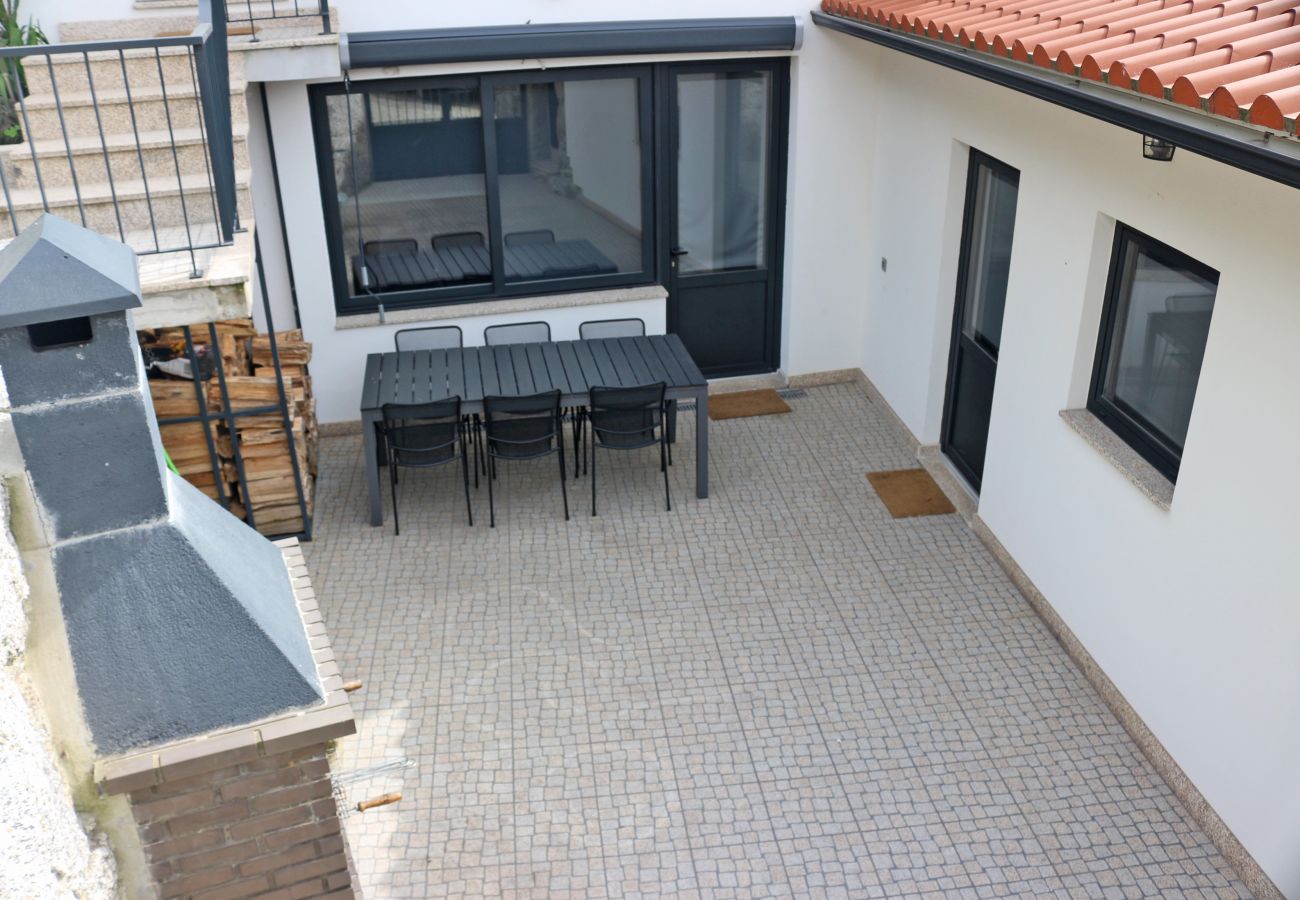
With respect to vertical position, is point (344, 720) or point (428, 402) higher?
point (344, 720)

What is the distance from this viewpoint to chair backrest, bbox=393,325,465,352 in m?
9.25

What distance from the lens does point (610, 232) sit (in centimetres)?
991

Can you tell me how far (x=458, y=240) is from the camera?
31.6 feet

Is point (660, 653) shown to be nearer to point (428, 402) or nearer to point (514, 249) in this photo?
point (428, 402)

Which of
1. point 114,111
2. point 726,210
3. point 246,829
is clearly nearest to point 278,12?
point 114,111

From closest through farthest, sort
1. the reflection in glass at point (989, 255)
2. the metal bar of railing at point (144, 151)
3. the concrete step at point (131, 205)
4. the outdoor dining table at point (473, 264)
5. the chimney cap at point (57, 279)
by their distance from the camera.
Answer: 1. the chimney cap at point (57, 279)
2. the metal bar of railing at point (144, 151)
3. the concrete step at point (131, 205)
4. the reflection in glass at point (989, 255)
5. the outdoor dining table at point (473, 264)

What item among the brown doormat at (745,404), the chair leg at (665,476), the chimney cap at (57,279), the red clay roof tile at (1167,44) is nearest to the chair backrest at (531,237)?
the brown doormat at (745,404)

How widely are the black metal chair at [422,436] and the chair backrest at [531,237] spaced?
212cm

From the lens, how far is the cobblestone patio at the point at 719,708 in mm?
5406

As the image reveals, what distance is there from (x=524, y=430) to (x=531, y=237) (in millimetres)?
2183

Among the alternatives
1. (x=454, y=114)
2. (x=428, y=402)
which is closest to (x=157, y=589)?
(x=428, y=402)

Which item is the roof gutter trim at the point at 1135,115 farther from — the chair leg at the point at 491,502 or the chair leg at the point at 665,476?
the chair leg at the point at 491,502

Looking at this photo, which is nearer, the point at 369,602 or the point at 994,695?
the point at 994,695

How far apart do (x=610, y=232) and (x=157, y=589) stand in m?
7.84
